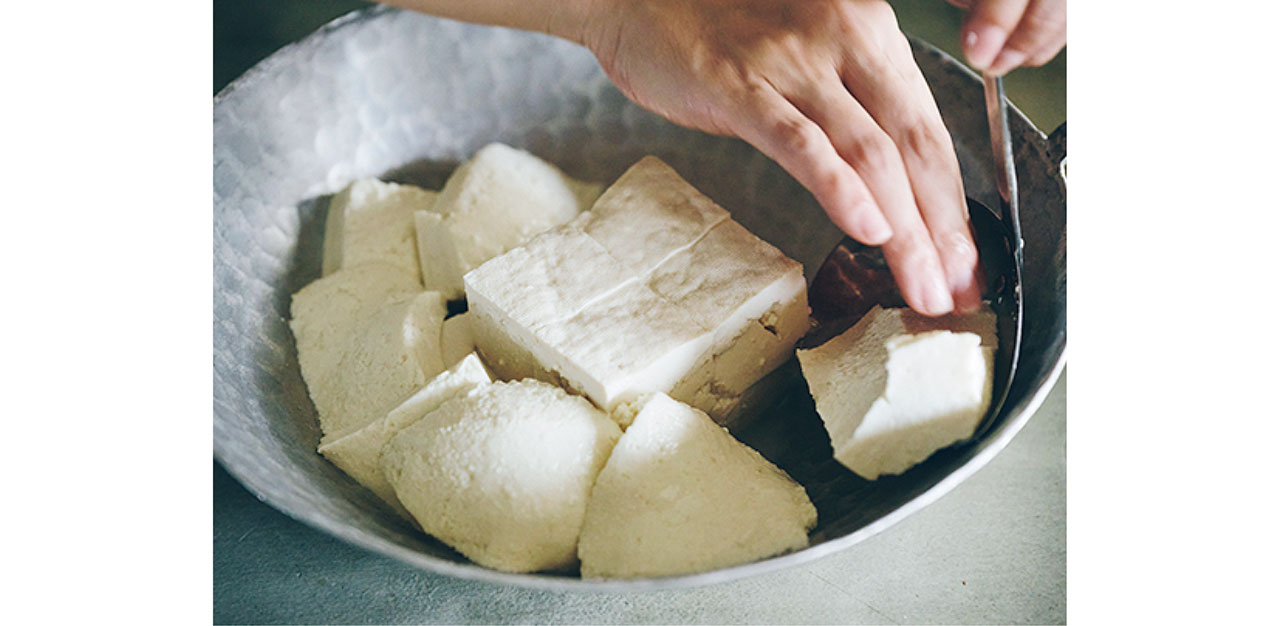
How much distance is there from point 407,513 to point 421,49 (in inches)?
23.3

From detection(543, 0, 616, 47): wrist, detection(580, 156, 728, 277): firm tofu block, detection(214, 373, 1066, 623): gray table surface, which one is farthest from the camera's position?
detection(543, 0, 616, 47): wrist

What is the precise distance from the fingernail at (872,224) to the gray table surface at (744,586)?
0.95 feet

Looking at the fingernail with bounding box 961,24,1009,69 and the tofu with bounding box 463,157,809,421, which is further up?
the fingernail with bounding box 961,24,1009,69

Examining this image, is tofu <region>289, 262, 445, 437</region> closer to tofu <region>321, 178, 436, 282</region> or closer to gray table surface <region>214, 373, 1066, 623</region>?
tofu <region>321, 178, 436, 282</region>

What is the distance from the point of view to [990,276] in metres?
0.82

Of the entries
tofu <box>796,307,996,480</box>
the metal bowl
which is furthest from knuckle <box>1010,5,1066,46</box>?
tofu <box>796,307,996,480</box>

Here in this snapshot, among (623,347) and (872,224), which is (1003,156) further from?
(623,347)

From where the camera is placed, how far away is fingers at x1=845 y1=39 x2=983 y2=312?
0.78 metres

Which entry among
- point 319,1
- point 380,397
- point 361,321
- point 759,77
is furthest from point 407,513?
point 319,1

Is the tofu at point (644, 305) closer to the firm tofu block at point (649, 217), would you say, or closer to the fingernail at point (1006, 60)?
the firm tofu block at point (649, 217)

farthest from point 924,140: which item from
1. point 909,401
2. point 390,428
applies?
point 390,428

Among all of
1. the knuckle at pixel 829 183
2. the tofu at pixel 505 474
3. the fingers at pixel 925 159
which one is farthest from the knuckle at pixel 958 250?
the tofu at pixel 505 474

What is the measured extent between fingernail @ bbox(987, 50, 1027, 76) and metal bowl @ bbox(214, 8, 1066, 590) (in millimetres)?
98

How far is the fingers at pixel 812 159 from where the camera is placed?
744 mm
